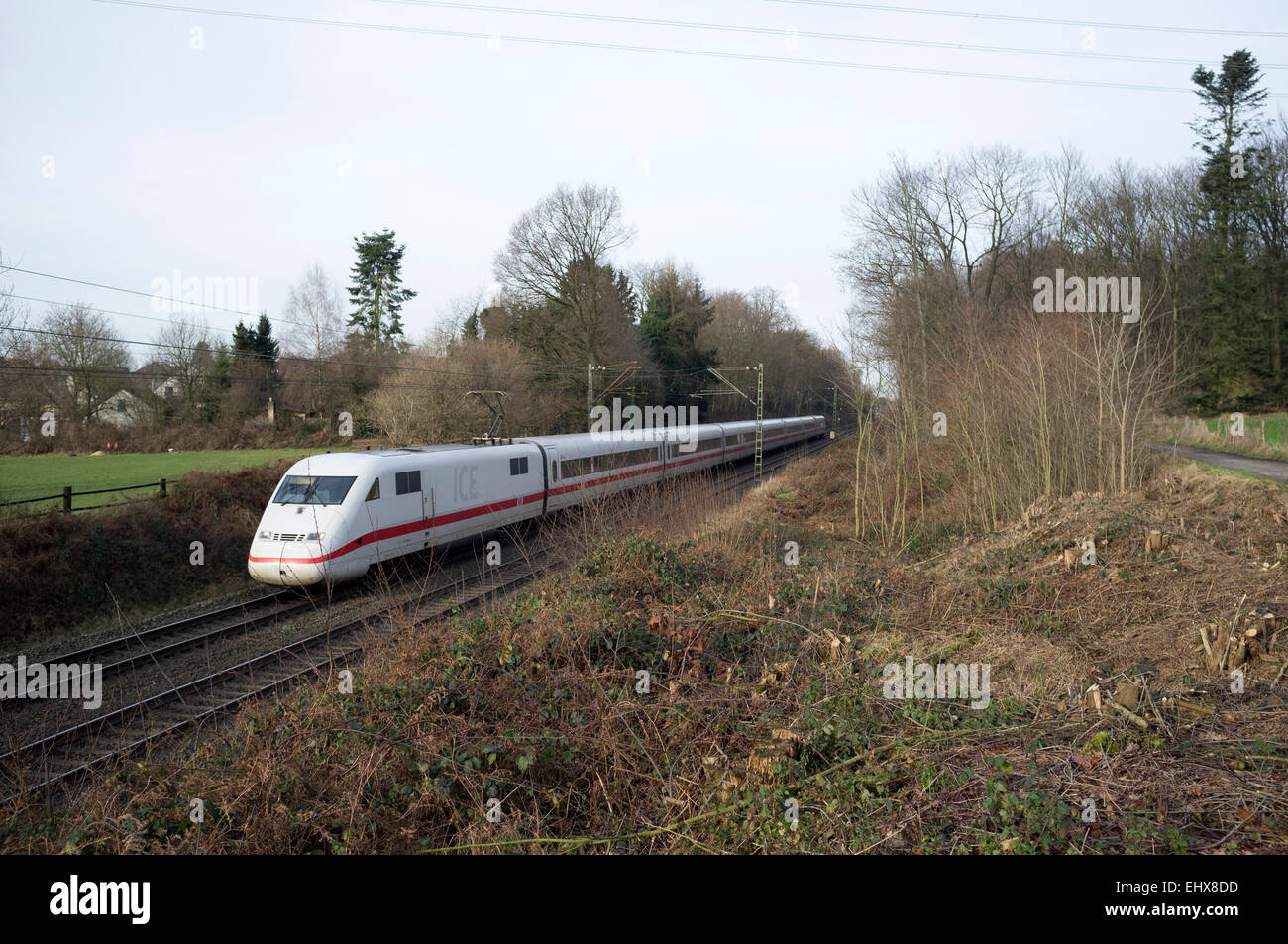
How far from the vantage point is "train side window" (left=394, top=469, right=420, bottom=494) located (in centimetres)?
1375

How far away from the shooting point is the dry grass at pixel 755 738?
14.2 ft

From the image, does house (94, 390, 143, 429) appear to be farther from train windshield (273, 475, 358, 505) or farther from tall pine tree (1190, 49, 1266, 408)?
tall pine tree (1190, 49, 1266, 408)

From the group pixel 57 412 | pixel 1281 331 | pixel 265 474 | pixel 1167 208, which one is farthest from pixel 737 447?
pixel 57 412

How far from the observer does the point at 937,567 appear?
36.4 ft

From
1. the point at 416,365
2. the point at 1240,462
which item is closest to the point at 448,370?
the point at 416,365

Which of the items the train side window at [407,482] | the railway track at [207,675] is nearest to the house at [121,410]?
the train side window at [407,482]

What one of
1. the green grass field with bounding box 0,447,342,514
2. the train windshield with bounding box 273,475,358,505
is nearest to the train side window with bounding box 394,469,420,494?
the train windshield with bounding box 273,475,358,505

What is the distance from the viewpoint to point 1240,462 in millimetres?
18672

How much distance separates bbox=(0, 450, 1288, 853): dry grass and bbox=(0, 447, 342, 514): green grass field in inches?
548

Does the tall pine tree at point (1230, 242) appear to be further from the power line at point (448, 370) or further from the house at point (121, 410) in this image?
the house at point (121, 410)

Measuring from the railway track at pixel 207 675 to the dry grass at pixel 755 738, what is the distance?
2.04 feet

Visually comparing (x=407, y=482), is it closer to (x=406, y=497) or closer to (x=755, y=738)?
(x=406, y=497)
